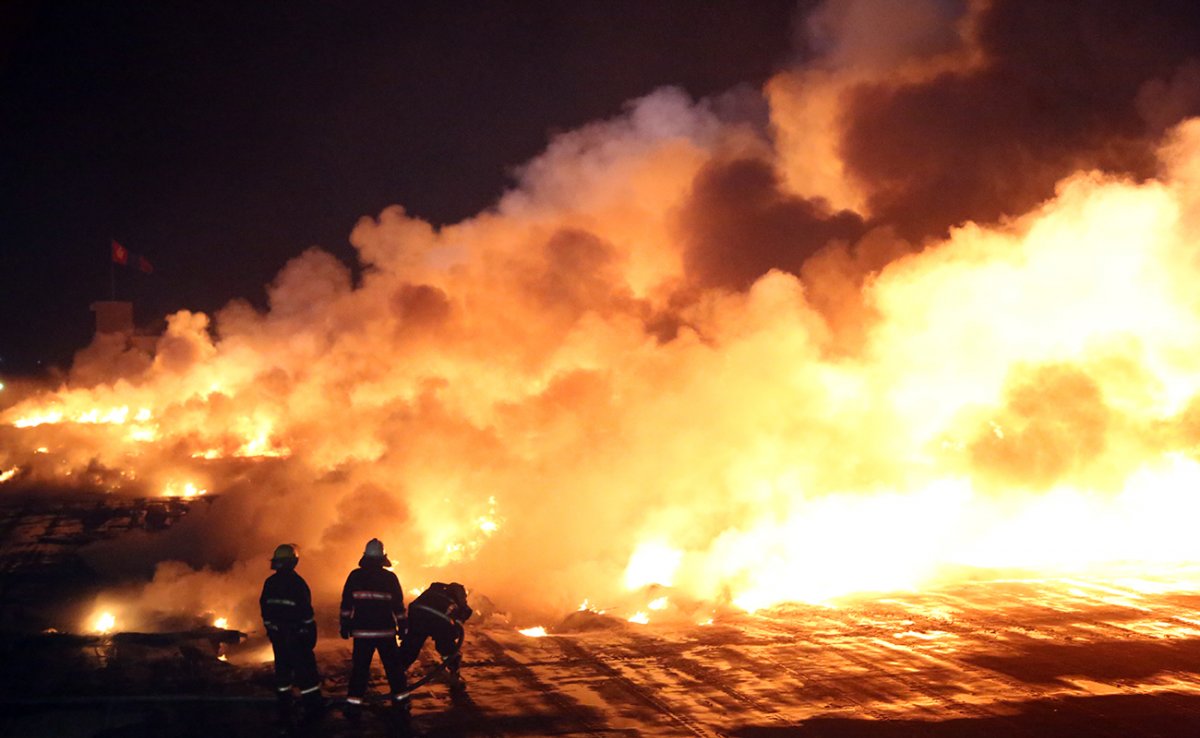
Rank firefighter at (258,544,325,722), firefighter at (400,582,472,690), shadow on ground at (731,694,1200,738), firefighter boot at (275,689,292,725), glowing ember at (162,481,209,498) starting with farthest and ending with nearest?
glowing ember at (162,481,209,498)
firefighter at (400,582,472,690)
firefighter at (258,544,325,722)
firefighter boot at (275,689,292,725)
shadow on ground at (731,694,1200,738)

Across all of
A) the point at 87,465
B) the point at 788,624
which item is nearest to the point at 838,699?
the point at 788,624

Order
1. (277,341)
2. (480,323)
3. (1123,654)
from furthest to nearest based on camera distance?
(277,341)
(480,323)
(1123,654)

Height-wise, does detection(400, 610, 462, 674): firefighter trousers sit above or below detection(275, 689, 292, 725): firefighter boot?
above

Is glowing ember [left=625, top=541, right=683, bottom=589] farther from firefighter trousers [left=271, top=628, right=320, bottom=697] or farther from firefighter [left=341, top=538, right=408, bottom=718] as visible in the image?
firefighter trousers [left=271, top=628, right=320, bottom=697]

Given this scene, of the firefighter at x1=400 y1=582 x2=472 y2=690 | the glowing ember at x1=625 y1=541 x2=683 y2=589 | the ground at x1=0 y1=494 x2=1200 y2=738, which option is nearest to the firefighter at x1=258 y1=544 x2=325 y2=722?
the ground at x1=0 y1=494 x2=1200 y2=738

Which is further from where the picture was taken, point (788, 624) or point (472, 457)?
point (472, 457)

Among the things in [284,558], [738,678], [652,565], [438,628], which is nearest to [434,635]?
[438,628]

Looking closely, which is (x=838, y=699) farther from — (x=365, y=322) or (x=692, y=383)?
(x=365, y=322)

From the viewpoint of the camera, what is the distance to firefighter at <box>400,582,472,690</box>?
9383mm

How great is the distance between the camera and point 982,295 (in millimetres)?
17812

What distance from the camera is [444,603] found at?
31.2 feet

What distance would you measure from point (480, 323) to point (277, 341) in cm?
1343

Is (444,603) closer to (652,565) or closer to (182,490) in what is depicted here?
(652,565)

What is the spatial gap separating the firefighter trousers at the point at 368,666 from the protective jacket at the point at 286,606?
48cm
